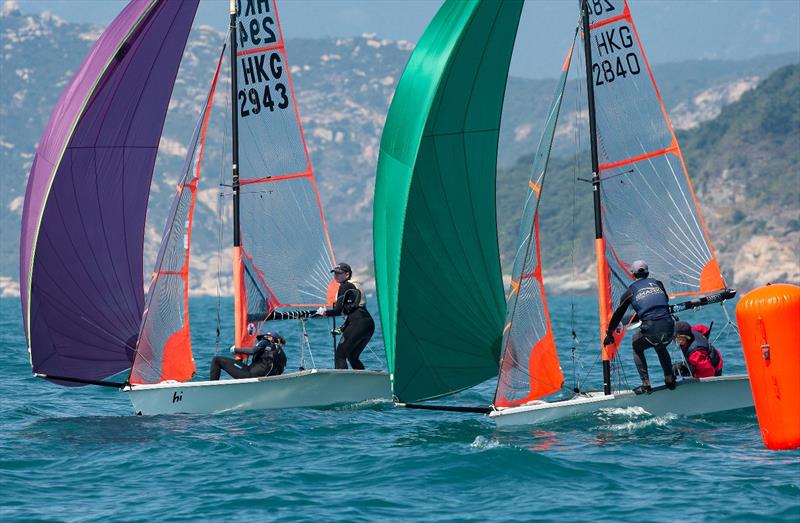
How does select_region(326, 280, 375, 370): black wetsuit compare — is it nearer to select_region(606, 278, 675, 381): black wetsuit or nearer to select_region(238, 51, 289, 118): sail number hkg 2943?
select_region(238, 51, 289, 118): sail number hkg 2943

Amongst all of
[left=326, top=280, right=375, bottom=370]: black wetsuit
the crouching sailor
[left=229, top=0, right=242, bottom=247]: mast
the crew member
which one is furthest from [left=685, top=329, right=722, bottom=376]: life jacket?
[left=229, top=0, right=242, bottom=247]: mast

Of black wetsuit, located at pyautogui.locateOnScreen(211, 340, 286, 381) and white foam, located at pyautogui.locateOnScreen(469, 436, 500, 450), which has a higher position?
black wetsuit, located at pyautogui.locateOnScreen(211, 340, 286, 381)

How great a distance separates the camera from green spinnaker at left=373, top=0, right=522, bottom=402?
13.3 metres

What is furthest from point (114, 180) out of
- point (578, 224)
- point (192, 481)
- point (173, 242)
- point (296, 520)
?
point (578, 224)

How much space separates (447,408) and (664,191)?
3619 millimetres

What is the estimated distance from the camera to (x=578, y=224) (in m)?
140

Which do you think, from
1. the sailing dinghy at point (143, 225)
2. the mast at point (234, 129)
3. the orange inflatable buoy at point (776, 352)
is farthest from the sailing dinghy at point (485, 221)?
the mast at point (234, 129)

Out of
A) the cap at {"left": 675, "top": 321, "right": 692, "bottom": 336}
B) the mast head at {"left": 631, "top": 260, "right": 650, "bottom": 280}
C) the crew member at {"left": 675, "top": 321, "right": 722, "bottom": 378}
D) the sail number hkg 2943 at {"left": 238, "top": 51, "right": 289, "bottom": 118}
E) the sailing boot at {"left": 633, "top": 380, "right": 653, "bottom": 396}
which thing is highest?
the sail number hkg 2943 at {"left": 238, "top": 51, "right": 289, "bottom": 118}

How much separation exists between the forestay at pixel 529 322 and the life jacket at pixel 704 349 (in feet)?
5.85

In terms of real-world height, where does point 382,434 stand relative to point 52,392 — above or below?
below

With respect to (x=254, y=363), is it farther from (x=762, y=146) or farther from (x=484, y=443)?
(x=762, y=146)

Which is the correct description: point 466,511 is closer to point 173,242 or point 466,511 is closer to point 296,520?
point 296,520

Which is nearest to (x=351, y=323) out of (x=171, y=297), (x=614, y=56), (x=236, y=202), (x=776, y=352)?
(x=236, y=202)

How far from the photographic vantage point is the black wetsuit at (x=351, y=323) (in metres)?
16.7
